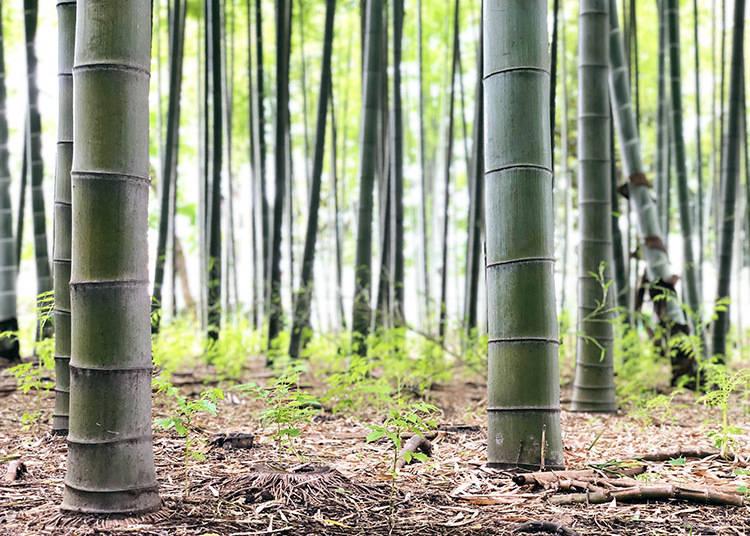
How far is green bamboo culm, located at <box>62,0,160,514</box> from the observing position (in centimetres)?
155

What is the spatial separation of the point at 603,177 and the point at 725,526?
5.97 feet

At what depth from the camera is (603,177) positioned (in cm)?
319

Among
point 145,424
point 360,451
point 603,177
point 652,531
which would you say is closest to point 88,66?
point 145,424

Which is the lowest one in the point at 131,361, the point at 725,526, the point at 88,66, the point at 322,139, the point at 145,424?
the point at 725,526

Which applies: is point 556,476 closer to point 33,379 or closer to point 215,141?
point 33,379

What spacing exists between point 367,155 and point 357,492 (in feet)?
8.10

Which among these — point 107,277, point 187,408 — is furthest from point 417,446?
point 107,277

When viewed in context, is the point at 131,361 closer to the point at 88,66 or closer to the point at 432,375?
the point at 88,66

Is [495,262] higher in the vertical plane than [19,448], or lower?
higher

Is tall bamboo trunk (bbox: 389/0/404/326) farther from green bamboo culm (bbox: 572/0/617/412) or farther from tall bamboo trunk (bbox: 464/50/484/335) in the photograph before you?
green bamboo culm (bbox: 572/0/617/412)

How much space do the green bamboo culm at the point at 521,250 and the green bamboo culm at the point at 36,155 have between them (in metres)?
2.58

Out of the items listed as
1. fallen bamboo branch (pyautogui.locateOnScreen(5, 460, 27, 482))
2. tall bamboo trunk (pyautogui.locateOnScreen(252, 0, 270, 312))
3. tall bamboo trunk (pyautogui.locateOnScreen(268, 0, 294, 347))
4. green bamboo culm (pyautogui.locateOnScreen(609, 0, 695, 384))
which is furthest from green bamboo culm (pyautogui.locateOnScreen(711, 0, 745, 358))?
fallen bamboo branch (pyautogui.locateOnScreen(5, 460, 27, 482))

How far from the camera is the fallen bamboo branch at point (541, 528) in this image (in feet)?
5.19

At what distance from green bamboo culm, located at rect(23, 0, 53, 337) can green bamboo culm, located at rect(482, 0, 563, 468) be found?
2.58 m
